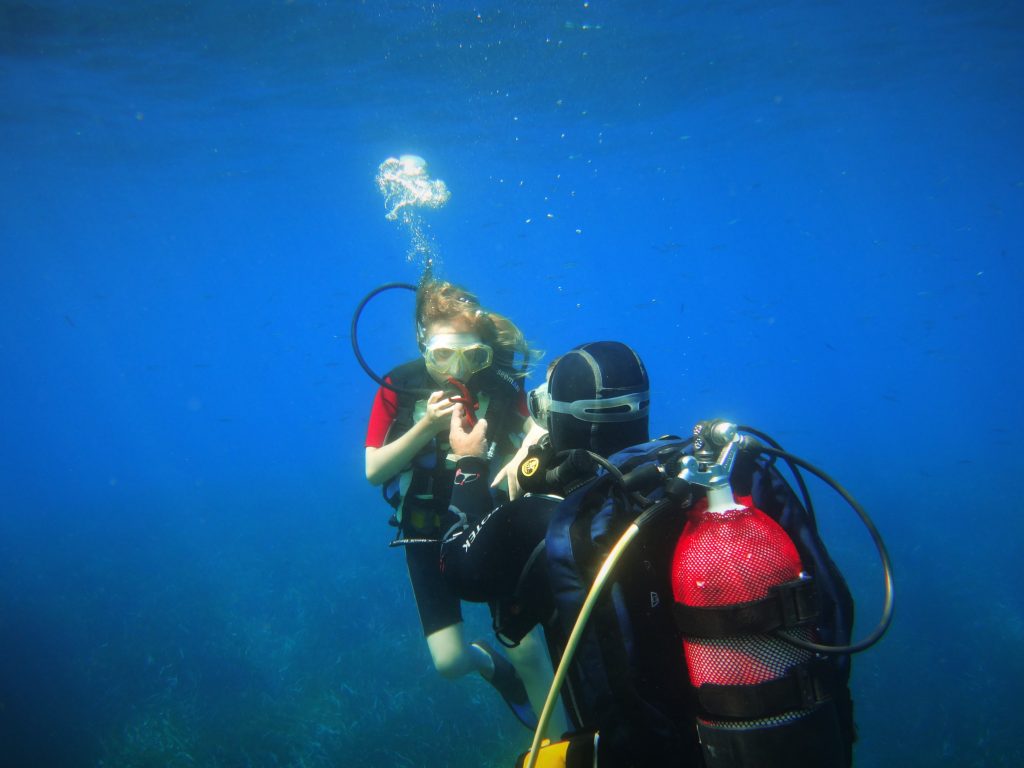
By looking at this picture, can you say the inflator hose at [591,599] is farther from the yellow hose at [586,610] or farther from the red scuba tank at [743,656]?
the red scuba tank at [743,656]

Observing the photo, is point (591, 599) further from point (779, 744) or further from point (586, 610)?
point (779, 744)

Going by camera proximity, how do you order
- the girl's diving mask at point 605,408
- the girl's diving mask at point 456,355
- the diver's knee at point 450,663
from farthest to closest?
1. the diver's knee at point 450,663
2. the girl's diving mask at point 456,355
3. the girl's diving mask at point 605,408

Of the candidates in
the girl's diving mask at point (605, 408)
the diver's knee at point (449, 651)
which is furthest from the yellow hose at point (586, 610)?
the diver's knee at point (449, 651)

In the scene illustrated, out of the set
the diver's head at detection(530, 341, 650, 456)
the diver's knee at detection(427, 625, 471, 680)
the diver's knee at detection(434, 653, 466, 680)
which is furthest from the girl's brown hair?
the diver's knee at detection(434, 653, 466, 680)

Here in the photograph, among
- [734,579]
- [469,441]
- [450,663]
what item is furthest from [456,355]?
[734,579]

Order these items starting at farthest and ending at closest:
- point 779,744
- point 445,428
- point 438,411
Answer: point 445,428, point 438,411, point 779,744

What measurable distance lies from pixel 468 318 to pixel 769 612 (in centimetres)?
317

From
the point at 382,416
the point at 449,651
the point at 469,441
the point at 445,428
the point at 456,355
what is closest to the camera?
the point at 469,441

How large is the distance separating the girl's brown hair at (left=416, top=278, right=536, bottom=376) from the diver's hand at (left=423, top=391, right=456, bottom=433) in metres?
0.83

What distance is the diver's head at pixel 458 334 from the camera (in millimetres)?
4121

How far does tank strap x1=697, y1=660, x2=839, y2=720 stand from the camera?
148cm

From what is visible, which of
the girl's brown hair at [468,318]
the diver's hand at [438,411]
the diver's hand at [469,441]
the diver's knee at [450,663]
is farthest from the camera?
the diver's knee at [450,663]

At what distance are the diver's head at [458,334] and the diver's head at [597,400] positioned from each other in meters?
1.71

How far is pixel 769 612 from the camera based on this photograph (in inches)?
59.1
